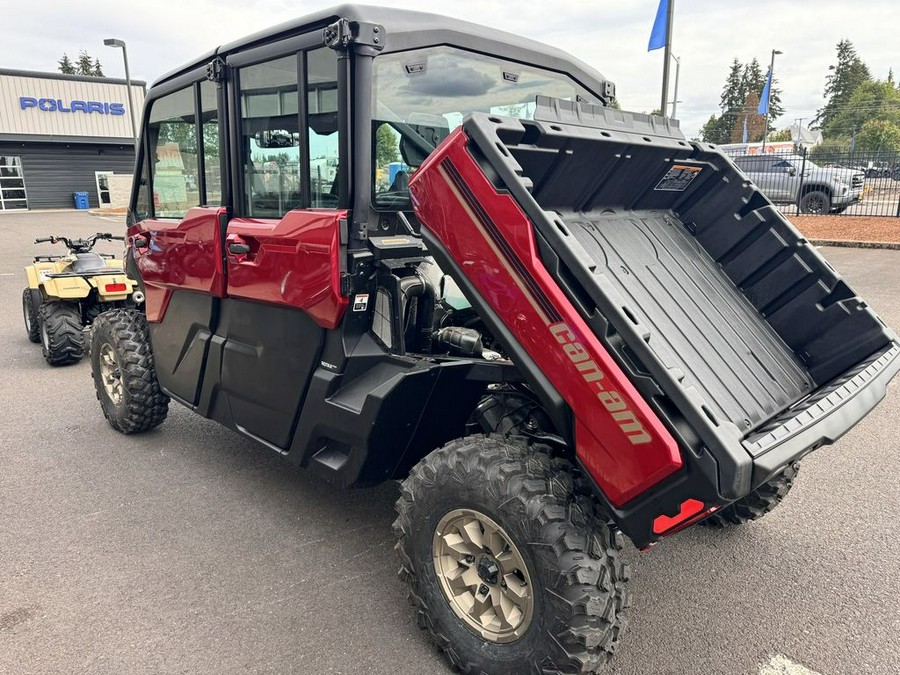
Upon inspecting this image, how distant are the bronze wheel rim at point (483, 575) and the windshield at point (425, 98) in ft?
A: 4.80

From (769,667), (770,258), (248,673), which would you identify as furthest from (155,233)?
(769,667)

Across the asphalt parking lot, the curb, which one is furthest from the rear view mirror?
the curb

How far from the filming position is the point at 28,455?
452cm

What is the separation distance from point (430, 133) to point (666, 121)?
1092mm

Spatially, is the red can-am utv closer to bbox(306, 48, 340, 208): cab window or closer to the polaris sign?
bbox(306, 48, 340, 208): cab window

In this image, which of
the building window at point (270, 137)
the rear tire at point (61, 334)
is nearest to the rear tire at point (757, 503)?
the building window at point (270, 137)

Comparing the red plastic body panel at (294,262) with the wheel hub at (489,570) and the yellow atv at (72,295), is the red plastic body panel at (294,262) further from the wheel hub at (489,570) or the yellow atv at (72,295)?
the yellow atv at (72,295)

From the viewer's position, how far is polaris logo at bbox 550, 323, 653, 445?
76.7 inches

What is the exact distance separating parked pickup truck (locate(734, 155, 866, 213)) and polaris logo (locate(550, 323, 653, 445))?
17.8 meters

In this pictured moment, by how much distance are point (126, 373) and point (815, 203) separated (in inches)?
734

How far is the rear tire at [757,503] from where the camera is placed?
10.6 feet

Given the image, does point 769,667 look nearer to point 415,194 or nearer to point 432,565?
point 432,565

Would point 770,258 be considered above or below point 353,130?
below

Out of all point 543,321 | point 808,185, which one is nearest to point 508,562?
point 543,321
